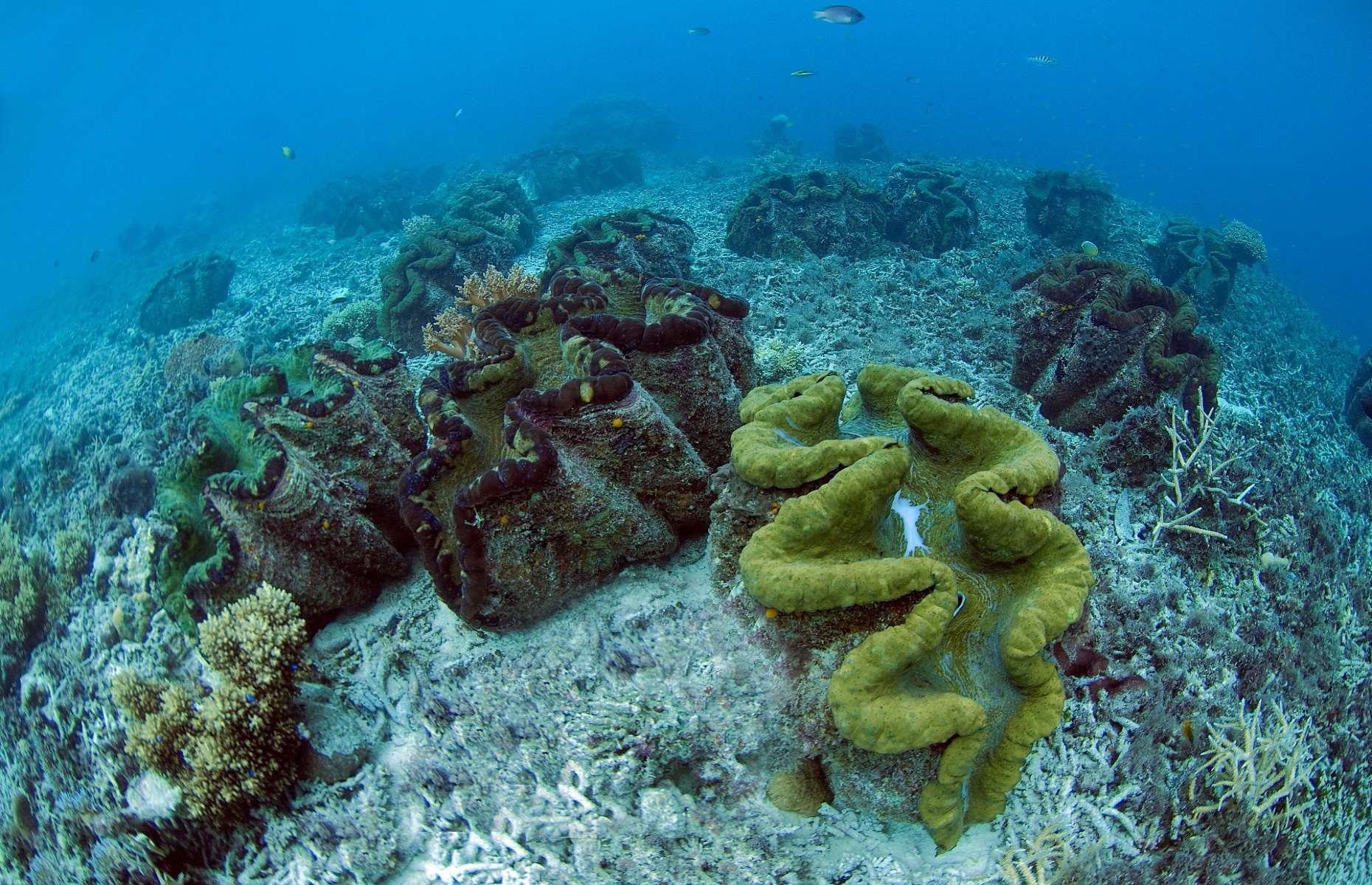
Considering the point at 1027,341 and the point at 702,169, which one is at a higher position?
the point at 1027,341

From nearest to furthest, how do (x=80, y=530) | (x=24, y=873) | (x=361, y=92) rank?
(x=24, y=873)
(x=80, y=530)
(x=361, y=92)

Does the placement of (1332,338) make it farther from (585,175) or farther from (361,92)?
(361,92)

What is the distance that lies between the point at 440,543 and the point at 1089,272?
578cm

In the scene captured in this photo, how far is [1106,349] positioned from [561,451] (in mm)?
4406

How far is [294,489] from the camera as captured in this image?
3064 millimetres

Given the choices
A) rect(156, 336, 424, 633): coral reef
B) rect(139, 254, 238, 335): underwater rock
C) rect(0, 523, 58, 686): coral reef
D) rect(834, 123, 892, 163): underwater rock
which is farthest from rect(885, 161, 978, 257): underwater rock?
rect(139, 254, 238, 335): underwater rock

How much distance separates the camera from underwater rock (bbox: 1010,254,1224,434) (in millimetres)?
4496

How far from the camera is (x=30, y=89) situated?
63.8m

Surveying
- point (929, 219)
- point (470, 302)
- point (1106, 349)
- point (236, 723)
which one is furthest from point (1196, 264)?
point (236, 723)

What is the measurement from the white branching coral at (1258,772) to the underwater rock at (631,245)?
6.34 meters

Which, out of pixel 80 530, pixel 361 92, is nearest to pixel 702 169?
pixel 80 530

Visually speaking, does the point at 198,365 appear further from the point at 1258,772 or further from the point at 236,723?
the point at 1258,772

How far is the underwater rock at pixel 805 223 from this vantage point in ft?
29.3

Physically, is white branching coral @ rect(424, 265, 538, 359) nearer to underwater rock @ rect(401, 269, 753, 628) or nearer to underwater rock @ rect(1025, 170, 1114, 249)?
underwater rock @ rect(401, 269, 753, 628)
